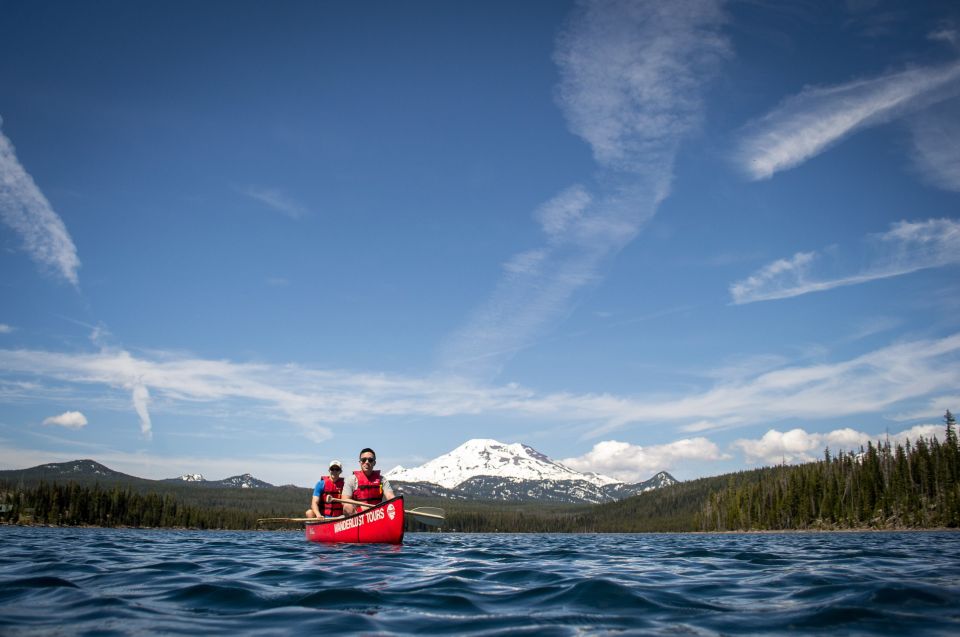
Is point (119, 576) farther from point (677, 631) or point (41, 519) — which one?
point (41, 519)

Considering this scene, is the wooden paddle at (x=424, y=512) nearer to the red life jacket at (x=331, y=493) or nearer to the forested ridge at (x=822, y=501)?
the red life jacket at (x=331, y=493)

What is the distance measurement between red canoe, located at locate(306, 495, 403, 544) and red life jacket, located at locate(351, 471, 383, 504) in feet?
4.61

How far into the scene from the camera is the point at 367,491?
25.3 metres

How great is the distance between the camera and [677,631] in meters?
6.93

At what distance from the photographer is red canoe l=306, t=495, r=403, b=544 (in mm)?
22047

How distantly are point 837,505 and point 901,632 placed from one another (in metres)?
141

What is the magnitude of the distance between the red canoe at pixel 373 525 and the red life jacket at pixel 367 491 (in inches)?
55.4

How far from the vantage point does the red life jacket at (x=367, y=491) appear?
25250 millimetres

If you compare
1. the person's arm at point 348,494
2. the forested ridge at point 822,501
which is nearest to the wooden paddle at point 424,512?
the person's arm at point 348,494

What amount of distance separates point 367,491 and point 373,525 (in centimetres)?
275

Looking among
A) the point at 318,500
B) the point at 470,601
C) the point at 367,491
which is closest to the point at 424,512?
the point at 367,491

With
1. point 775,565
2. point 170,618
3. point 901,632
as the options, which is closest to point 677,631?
point 901,632

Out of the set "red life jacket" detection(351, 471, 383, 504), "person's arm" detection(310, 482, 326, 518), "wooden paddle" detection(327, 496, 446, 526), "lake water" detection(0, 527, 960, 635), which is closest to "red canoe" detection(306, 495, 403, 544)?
"wooden paddle" detection(327, 496, 446, 526)

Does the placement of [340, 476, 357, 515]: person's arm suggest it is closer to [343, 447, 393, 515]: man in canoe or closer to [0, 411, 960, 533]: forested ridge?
[343, 447, 393, 515]: man in canoe
